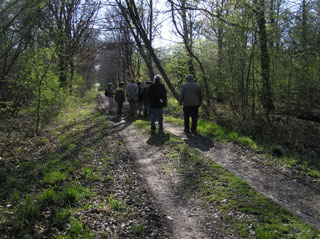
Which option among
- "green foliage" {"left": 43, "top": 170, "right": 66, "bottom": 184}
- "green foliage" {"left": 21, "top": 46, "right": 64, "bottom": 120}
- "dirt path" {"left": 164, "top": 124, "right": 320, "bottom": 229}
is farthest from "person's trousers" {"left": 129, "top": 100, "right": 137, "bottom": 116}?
"green foliage" {"left": 43, "top": 170, "right": 66, "bottom": 184}

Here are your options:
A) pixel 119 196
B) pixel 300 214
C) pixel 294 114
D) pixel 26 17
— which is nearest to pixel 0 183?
pixel 119 196

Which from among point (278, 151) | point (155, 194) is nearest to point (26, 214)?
point (155, 194)

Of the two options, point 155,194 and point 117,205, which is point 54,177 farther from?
point 155,194

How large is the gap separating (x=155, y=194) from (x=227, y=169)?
214cm

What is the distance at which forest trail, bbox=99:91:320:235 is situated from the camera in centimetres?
418

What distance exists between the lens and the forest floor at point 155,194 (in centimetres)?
390

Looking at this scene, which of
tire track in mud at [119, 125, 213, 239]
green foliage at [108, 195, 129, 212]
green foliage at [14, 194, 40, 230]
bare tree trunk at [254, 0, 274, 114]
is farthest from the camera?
bare tree trunk at [254, 0, 274, 114]

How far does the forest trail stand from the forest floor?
18mm

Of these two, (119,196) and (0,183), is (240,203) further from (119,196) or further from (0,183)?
(0,183)

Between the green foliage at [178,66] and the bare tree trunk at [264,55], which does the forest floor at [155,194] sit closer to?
the bare tree trunk at [264,55]

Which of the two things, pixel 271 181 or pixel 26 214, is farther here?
pixel 271 181

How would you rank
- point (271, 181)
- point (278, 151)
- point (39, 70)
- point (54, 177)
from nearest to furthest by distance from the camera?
point (271, 181), point (54, 177), point (278, 151), point (39, 70)

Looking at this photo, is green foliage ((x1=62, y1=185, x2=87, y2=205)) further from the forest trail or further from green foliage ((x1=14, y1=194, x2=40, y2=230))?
the forest trail

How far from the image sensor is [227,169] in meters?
6.21
